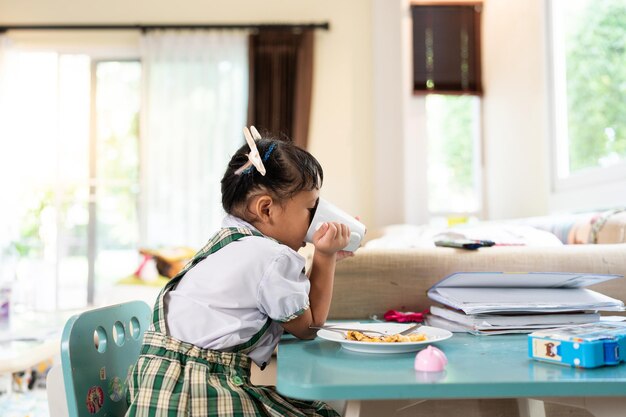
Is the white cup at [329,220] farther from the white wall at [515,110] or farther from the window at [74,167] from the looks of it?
the window at [74,167]

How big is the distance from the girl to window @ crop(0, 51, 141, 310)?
12.0ft

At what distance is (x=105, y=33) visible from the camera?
4.62 metres

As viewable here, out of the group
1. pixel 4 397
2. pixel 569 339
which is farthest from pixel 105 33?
pixel 569 339

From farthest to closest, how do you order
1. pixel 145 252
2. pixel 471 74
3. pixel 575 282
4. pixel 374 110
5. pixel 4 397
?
pixel 374 110 < pixel 471 74 < pixel 145 252 < pixel 4 397 < pixel 575 282

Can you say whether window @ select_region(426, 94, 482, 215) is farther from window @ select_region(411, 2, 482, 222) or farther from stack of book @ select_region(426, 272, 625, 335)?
stack of book @ select_region(426, 272, 625, 335)

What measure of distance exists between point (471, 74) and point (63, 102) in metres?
2.95

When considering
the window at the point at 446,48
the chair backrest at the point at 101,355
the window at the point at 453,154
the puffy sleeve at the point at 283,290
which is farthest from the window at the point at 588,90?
the chair backrest at the point at 101,355

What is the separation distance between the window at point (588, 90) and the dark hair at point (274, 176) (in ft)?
5.55

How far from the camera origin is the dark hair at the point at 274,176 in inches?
43.5

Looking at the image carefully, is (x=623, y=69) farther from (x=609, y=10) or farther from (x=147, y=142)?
(x=147, y=142)

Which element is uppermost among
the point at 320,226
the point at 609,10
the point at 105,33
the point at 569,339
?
the point at 105,33

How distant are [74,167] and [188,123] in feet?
3.03

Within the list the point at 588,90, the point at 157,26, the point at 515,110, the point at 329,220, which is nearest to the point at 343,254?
the point at 329,220

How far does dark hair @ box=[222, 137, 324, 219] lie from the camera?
1.10 metres
